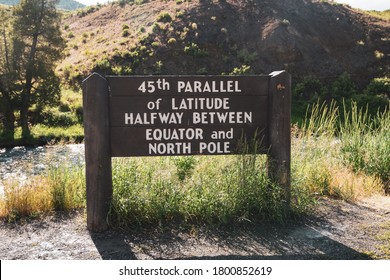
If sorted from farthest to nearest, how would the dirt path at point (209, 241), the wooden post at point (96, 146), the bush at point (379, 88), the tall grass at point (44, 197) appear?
the bush at point (379, 88) → the tall grass at point (44, 197) → the wooden post at point (96, 146) → the dirt path at point (209, 241)

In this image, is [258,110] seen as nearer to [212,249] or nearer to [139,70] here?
[212,249]

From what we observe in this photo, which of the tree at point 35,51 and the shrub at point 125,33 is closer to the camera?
the tree at point 35,51

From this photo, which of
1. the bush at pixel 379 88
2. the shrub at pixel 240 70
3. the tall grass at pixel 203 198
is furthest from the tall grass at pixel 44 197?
the bush at pixel 379 88

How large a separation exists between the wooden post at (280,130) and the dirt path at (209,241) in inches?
21.4

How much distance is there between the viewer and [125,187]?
5289mm

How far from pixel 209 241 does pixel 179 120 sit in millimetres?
1354

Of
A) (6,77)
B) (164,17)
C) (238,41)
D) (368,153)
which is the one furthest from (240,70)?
(368,153)

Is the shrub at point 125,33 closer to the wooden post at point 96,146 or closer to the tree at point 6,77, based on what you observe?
the tree at point 6,77

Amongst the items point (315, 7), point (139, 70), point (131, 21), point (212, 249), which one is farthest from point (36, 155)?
point (315, 7)

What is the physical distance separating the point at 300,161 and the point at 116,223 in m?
2.77

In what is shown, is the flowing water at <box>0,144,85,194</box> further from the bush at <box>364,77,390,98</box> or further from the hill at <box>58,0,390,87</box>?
the bush at <box>364,77,390,98</box>

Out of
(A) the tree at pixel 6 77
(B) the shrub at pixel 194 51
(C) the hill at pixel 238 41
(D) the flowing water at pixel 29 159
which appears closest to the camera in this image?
(D) the flowing water at pixel 29 159

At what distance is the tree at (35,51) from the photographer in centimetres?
2097

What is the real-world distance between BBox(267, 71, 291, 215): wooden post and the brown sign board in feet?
0.28
